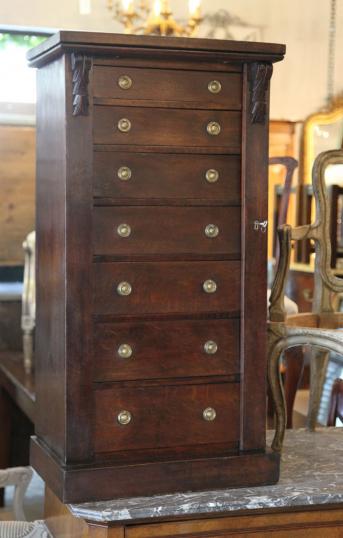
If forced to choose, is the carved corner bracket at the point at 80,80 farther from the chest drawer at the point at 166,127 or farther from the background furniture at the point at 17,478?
the background furniture at the point at 17,478

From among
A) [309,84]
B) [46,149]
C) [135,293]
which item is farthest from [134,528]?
[309,84]

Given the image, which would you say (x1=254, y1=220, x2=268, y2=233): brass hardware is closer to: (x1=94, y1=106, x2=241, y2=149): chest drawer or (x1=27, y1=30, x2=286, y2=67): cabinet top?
(x1=94, y1=106, x2=241, y2=149): chest drawer

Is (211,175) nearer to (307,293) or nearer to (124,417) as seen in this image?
(124,417)

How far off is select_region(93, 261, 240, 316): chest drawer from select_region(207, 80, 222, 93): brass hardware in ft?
1.19

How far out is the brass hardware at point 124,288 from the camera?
6.50 ft

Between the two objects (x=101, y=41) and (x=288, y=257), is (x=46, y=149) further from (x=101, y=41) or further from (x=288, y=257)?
(x=288, y=257)

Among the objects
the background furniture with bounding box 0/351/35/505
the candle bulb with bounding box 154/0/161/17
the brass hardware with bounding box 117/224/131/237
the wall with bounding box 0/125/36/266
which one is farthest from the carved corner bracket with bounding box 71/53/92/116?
the wall with bounding box 0/125/36/266

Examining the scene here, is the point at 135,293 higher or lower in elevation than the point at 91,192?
lower

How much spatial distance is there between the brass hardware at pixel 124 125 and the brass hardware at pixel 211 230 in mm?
265

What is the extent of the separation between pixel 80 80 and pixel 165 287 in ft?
1.49

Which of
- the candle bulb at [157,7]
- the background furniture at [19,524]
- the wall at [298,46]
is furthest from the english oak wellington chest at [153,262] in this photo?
the wall at [298,46]

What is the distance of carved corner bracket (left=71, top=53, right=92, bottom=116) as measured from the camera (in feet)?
6.25

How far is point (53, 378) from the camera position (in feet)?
6.76

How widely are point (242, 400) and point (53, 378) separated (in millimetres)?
407
